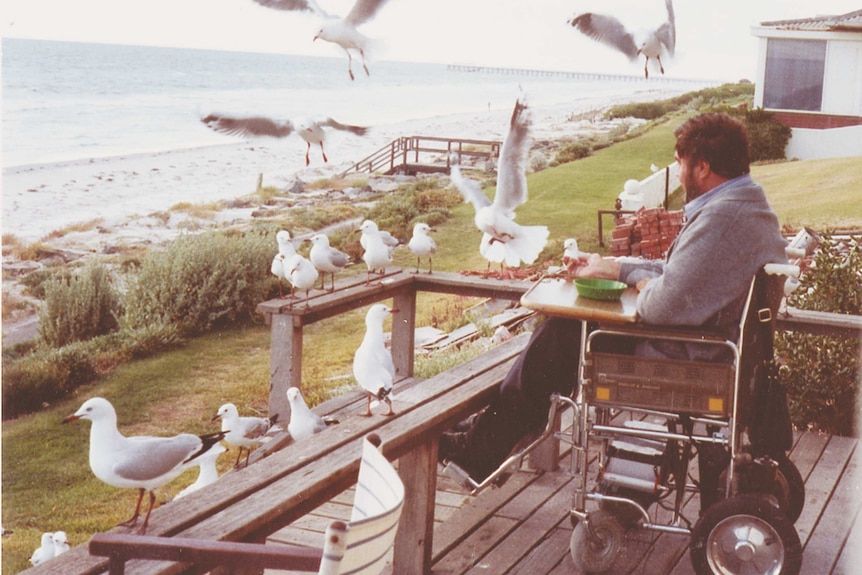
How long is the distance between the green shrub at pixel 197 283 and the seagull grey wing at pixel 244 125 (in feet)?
1.74

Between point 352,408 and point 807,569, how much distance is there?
1.86 metres

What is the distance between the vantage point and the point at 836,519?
2.41m

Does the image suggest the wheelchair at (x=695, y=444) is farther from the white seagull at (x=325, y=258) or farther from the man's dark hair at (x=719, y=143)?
the white seagull at (x=325, y=258)

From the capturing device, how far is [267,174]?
411cm

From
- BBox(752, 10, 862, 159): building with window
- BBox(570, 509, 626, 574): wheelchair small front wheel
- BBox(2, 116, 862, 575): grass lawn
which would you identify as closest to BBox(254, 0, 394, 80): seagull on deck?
BBox(2, 116, 862, 575): grass lawn

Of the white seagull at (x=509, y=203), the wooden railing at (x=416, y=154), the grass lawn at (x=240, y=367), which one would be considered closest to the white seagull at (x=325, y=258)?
the grass lawn at (x=240, y=367)

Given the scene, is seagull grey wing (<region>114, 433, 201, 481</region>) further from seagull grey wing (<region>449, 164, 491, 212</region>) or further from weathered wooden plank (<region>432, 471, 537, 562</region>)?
seagull grey wing (<region>449, 164, 491, 212</region>)

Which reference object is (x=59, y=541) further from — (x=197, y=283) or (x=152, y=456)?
(x=152, y=456)

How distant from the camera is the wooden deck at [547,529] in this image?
2.14 m

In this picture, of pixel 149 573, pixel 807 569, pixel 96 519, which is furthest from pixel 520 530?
pixel 96 519

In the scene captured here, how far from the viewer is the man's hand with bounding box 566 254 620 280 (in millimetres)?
2194

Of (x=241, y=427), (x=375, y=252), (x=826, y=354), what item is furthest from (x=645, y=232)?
(x=241, y=427)

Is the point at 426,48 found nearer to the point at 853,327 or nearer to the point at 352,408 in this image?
the point at 352,408

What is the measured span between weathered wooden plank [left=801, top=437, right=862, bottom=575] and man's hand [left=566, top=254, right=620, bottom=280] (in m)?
0.76
